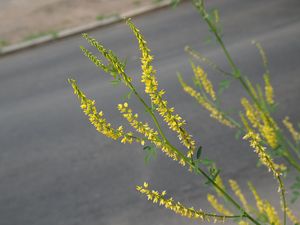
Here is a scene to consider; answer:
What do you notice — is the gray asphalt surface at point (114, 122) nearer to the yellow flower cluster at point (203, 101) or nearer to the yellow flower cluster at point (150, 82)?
the yellow flower cluster at point (203, 101)

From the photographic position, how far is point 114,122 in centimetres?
688

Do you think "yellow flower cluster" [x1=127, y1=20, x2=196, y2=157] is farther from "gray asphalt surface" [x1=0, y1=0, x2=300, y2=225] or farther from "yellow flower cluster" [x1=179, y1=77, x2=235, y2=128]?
"gray asphalt surface" [x1=0, y1=0, x2=300, y2=225]

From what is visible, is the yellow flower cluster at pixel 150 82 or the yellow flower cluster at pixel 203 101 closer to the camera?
the yellow flower cluster at pixel 150 82

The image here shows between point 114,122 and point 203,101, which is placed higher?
point 114,122

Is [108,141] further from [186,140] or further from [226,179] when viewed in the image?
[186,140]

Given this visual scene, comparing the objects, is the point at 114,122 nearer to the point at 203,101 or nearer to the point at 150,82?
the point at 203,101

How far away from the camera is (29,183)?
604 cm

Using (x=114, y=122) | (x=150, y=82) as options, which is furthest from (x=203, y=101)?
(x=114, y=122)

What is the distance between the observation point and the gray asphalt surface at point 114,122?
530 centimetres

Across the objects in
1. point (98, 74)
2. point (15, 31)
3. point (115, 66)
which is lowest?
point (115, 66)

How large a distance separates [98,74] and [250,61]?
8.64 feet

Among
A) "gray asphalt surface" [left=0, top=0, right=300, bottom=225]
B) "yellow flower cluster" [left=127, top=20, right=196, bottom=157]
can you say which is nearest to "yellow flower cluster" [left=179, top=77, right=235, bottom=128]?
"yellow flower cluster" [left=127, top=20, right=196, bottom=157]

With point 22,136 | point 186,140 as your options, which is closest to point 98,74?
point 22,136

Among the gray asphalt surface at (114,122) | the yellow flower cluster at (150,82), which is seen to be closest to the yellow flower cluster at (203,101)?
the yellow flower cluster at (150,82)
